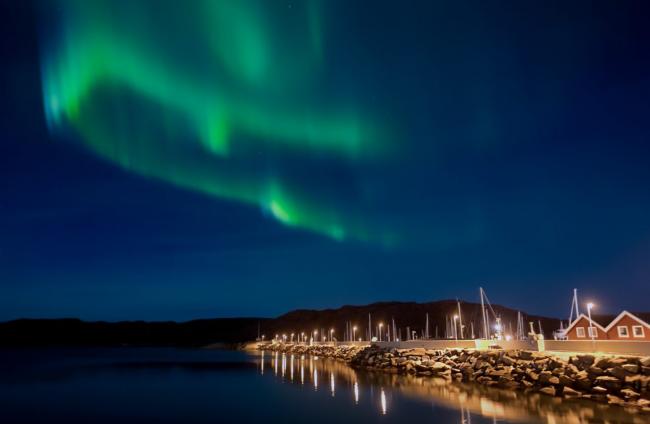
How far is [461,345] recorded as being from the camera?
75.2m

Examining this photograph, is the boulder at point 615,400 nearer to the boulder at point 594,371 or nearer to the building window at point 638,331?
the boulder at point 594,371

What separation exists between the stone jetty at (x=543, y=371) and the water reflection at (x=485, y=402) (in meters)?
1.72

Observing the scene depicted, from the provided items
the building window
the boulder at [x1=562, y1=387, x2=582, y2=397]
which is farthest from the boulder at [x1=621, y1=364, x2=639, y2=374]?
the building window

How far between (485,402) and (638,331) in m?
31.7

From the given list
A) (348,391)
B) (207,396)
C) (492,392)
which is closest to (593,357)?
(492,392)

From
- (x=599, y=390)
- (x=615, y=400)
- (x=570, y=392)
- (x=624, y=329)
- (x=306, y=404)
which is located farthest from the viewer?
(x=624, y=329)

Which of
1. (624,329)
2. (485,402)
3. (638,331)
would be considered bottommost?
(485,402)

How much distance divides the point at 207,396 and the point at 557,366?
126ft

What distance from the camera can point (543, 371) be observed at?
4788 centimetres

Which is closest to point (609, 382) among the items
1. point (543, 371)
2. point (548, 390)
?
point (548, 390)

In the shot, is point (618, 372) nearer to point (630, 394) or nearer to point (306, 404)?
point (630, 394)

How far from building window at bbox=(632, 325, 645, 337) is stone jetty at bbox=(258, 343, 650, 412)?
18046 mm

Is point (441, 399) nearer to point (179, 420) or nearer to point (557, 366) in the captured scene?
point (557, 366)

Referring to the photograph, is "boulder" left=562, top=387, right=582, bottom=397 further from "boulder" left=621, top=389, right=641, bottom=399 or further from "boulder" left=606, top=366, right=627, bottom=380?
"boulder" left=621, top=389, right=641, bottom=399
